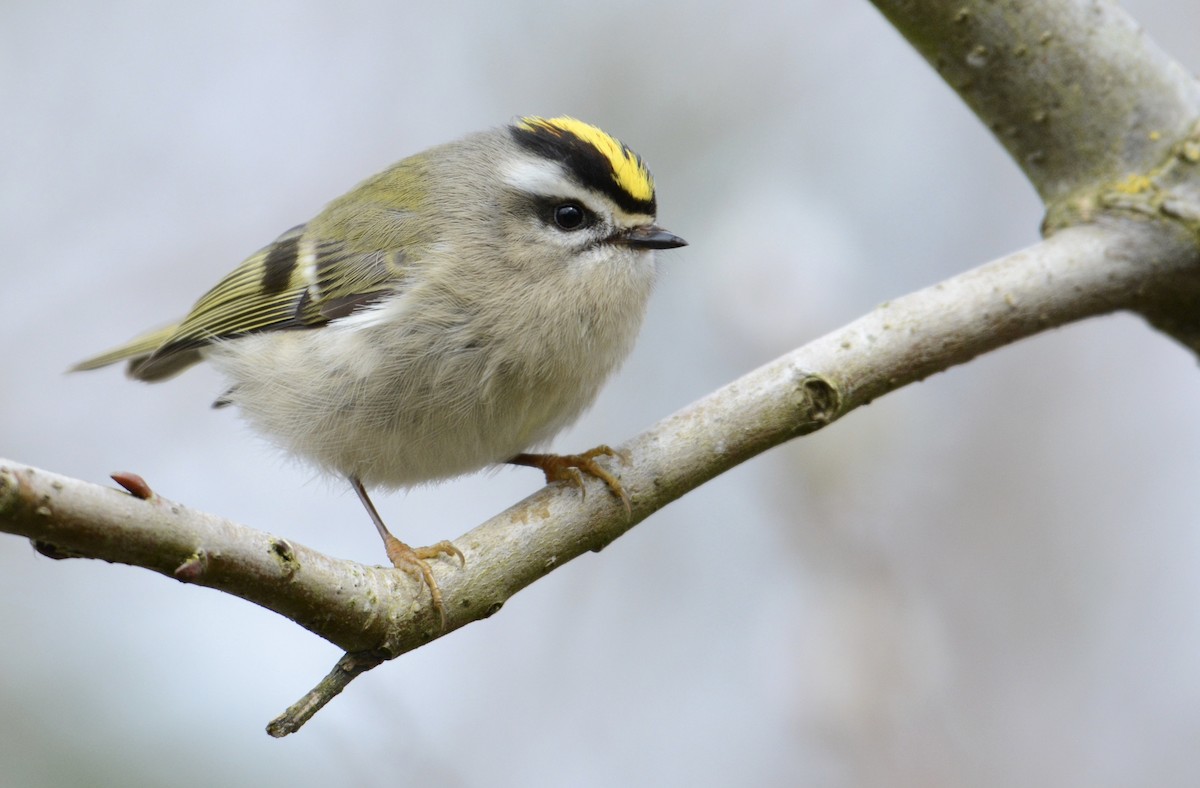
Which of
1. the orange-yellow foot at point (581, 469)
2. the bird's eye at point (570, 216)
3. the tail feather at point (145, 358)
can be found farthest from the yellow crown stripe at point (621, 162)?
the tail feather at point (145, 358)

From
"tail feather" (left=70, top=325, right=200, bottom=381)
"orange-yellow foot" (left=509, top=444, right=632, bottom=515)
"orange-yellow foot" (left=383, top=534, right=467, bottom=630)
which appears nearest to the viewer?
"orange-yellow foot" (left=383, top=534, right=467, bottom=630)

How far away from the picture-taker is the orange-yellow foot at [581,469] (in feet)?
6.89

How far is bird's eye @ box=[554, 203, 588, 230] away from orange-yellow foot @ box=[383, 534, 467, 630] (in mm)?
889

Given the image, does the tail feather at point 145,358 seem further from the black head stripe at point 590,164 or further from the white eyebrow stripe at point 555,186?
the black head stripe at point 590,164

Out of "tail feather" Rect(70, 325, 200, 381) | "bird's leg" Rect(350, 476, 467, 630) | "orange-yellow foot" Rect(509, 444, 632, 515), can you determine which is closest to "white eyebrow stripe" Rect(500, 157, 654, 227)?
"orange-yellow foot" Rect(509, 444, 632, 515)

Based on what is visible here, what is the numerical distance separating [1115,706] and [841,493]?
165 centimetres

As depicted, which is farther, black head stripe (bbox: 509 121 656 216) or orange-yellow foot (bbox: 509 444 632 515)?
black head stripe (bbox: 509 121 656 216)

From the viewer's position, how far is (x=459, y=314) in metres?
2.45

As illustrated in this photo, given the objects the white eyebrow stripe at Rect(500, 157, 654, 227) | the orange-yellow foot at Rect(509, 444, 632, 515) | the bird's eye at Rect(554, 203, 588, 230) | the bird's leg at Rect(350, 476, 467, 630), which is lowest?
the bird's leg at Rect(350, 476, 467, 630)

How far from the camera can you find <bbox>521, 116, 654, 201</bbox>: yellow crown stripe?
2.58 m

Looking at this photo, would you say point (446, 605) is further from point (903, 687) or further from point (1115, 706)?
point (1115, 706)

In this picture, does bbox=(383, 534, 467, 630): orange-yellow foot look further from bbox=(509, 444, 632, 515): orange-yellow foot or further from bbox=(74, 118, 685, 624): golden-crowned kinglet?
bbox=(509, 444, 632, 515): orange-yellow foot

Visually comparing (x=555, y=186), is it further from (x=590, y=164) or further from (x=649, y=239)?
(x=649, y=239)

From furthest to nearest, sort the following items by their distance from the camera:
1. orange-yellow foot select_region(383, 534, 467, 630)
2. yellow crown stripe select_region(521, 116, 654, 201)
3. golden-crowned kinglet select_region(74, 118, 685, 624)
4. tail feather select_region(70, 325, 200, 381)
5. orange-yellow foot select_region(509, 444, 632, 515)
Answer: tail feather select_region(70, 325, 200, 381)
yellow crown stripe select_region(521, 116, 654, 201)
golden-crowned kinglet select_region(74, 118, 685, 624)
orange-yellow foot select_region(509, 444, 632, 515)
orange-yellow foot select_region(383, 534, 467, 630)
